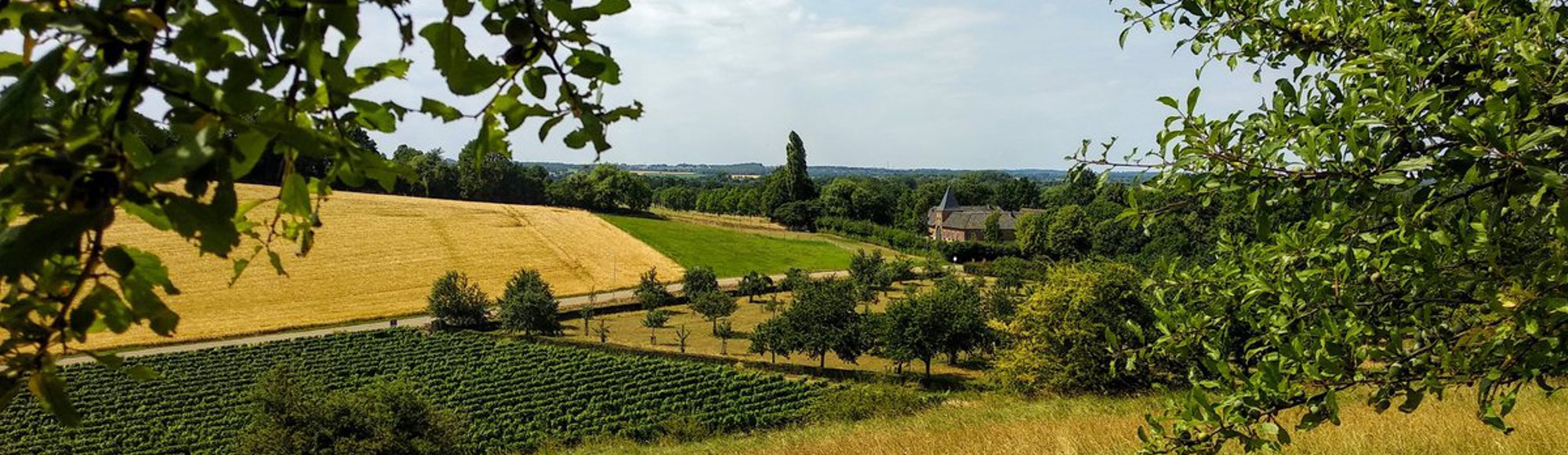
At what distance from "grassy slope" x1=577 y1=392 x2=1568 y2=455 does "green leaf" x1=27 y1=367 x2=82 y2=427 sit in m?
6.26

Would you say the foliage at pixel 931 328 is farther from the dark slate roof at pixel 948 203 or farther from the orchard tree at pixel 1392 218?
the dark slate roof at pixel 948 203

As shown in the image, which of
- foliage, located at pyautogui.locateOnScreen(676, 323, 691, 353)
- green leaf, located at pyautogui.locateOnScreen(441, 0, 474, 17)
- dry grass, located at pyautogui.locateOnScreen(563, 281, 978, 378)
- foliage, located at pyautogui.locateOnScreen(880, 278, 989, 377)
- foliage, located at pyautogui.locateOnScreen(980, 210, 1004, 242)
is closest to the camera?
green leaf, located at pyautogui.locateOnScreen(441, 0, 474, 17)

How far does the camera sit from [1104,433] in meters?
7.56

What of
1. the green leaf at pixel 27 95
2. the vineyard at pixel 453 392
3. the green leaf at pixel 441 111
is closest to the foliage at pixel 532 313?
the vineyard at pixel 453 392

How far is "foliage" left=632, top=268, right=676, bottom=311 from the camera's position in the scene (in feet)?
180

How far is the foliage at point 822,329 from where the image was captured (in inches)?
1604

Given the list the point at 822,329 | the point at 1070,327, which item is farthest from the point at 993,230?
the point at 1070,327

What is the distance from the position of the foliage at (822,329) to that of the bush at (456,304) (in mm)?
19506

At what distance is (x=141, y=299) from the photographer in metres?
1.09

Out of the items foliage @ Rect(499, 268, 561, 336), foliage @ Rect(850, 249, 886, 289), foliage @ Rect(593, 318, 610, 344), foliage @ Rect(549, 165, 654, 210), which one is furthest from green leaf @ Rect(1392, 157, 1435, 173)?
foliage @ Rect(549, 165, 654, 210)

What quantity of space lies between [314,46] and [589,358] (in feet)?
139

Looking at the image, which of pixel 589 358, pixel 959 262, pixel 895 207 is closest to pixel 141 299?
pixel 589 358

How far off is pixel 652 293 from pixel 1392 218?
2095 inches

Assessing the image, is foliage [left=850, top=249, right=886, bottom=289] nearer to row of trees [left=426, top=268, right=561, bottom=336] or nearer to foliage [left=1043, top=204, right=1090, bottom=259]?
foliage [left=1043, top=204, right=1090, bottom=259]
